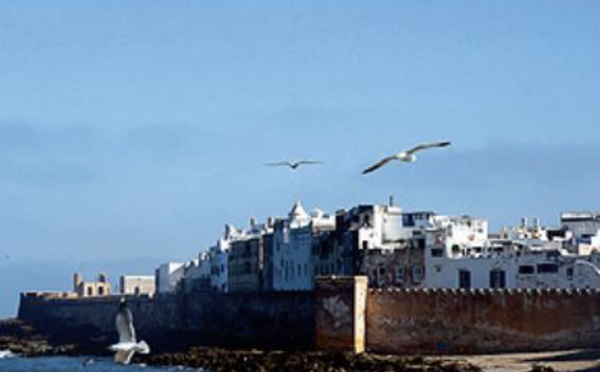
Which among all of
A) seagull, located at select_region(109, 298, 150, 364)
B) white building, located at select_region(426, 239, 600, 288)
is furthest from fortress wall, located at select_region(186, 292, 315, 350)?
seagull, located at select_region(109, 298, 150, 364)

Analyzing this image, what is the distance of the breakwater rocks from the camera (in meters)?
56.1

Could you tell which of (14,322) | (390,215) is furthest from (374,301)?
(14,322)

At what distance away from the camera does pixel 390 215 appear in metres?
82.6

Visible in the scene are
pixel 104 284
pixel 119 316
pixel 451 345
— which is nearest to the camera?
pixel 119 316

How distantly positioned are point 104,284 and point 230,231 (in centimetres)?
3472

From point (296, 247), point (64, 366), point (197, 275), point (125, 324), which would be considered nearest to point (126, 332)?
point (125, 324)

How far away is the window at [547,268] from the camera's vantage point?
6956cm

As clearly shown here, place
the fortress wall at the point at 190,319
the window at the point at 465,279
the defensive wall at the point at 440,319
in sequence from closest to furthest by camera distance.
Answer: the defensive wall at the point at 440,319 → the window at the point at 465,279 → the fortress wall at the point at 190,319

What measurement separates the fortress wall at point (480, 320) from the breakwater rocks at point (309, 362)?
2.28 meters

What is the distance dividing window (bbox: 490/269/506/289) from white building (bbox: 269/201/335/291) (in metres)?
15.8

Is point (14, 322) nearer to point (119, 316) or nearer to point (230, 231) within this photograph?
point (230, 231)

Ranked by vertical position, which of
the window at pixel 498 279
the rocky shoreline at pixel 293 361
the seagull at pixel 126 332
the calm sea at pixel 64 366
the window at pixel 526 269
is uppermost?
the window at pixel 526 269

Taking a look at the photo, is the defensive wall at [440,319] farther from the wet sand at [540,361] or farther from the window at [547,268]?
the window at [547,268]

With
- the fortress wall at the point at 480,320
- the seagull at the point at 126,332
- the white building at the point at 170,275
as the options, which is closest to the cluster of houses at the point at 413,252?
the fortress wall at the point at 480,320
